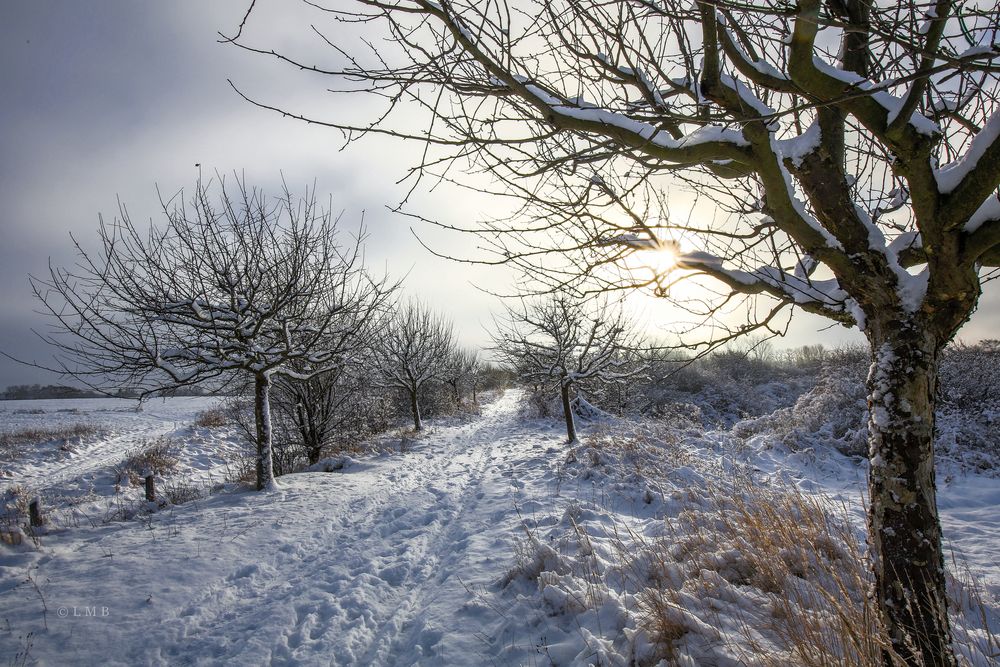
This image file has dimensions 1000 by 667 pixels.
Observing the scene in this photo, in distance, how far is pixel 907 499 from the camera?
6.50 feet

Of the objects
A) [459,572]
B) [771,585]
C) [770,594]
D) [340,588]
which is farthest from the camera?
[459,572]

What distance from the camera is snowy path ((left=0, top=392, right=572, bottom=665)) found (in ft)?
10.0

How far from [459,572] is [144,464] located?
503 inches

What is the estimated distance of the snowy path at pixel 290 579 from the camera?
10.0 ft

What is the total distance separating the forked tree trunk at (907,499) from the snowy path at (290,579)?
2.42 m

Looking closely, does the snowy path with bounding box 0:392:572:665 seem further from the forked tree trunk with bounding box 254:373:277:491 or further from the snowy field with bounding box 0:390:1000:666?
the forked tree trunk with bounding box 254:373:277:491

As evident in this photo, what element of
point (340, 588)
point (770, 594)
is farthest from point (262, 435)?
point (770, 594)

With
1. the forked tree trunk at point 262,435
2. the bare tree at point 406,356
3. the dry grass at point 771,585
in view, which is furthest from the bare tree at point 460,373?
the dry grass at point 771,585

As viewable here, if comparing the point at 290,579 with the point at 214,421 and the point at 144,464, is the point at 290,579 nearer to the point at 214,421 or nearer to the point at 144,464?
the point at 144,464

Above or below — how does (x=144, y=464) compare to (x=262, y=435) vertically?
below

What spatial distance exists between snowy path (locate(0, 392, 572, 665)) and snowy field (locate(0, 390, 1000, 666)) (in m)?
0.02

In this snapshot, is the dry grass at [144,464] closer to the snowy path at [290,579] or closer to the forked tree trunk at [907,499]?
the snowy path at [290,579]

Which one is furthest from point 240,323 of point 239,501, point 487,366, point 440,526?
point 487,366

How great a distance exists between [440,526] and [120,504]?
7746 mm
